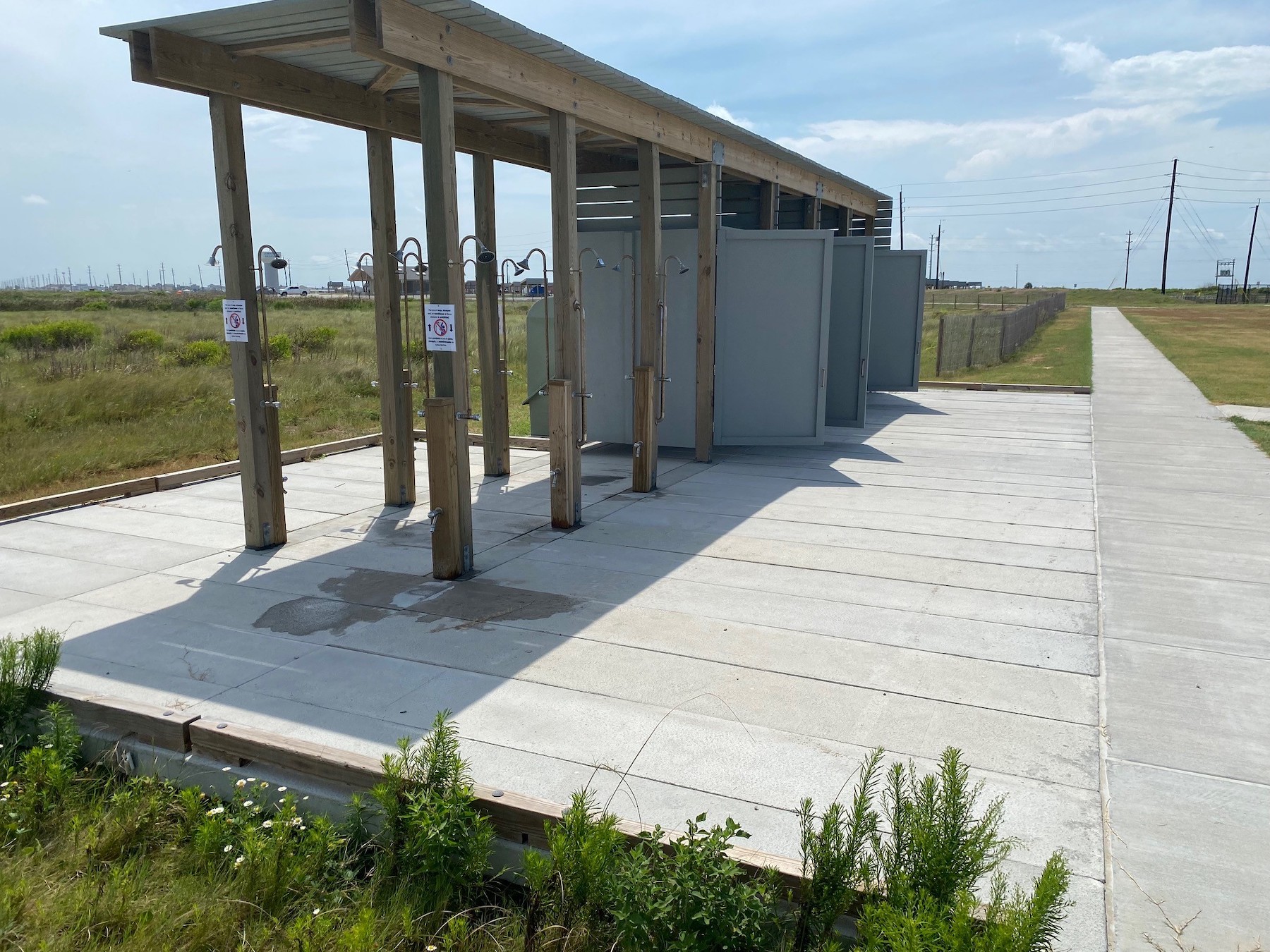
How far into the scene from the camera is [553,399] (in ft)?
21.7

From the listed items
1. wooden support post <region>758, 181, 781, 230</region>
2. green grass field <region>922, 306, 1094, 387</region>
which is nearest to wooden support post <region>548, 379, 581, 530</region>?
wooden support post <region>758, 181, 781, 230</region>

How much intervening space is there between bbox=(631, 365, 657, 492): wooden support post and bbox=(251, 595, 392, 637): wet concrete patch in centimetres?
329

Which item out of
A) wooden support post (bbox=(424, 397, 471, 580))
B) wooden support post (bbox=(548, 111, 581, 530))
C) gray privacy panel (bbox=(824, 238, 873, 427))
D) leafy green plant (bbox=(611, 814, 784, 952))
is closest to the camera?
leafy green plant (bbox=(611, 814, 784, 952))

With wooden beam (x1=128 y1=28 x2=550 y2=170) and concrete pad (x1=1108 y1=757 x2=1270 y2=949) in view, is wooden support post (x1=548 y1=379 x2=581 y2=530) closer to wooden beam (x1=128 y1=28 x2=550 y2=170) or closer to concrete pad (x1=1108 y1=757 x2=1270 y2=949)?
wooden beam (x1=128 y1=28 x2=550 y2=170)

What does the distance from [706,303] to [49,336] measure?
819 inches

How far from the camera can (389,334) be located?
23.8 feet

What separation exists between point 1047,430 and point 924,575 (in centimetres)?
685

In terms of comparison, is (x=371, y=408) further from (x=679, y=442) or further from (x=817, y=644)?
(x=817, y=644)

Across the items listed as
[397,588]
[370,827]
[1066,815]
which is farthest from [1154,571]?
[370,827]

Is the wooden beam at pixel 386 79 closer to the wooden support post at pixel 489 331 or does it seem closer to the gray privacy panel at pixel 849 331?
the wooden support post at pixel 489 331

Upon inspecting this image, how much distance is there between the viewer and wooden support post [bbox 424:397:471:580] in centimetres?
550

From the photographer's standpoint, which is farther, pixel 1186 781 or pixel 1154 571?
pixel 1154 571

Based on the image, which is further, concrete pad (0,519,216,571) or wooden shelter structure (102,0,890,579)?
concrete pad (0,519,216,571)

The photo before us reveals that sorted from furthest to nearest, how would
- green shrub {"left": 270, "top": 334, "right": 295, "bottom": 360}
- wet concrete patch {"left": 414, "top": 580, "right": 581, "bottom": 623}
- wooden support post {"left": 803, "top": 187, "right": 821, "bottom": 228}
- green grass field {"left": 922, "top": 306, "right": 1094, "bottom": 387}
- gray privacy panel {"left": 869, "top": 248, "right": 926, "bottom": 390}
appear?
1. green shrub {"left": 270, "top": 334, "right": 295, "bottom": 360}
2. green grass field {"left": 922, "top": 306, "right": 1094, "bottom": 387}
3. gray privacy panel {"left": 869, "top": 248, "right": 926, "bottom": 390}
4. wooden support post {"left": 803, "top": 187, "right": 821, "bottom": 228}
5. wet concrete patch {"left": 414, "top": 580, "right": 581, "bottom": 623}
